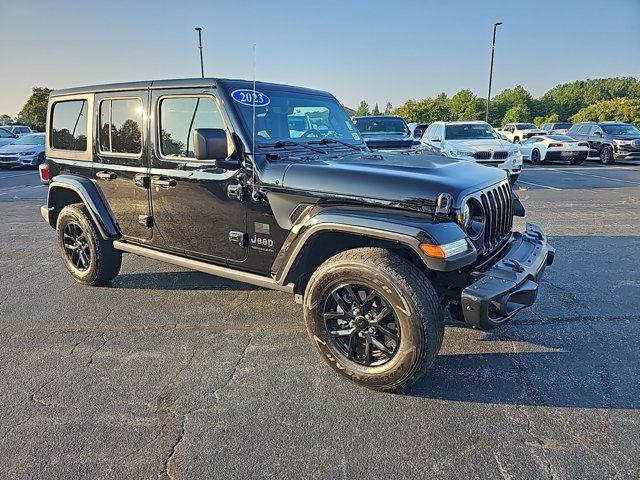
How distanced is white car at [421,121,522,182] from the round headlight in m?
7.97

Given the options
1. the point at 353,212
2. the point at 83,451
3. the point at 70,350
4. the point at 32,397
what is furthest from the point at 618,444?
the point at 70,350

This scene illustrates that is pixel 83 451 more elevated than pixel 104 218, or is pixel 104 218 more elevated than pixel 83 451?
pixel 104 218

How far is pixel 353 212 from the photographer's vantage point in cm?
299

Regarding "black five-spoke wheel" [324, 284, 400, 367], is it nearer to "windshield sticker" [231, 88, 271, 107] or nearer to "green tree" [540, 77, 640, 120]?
"windshield sticker" [231, 88, 271, 107]

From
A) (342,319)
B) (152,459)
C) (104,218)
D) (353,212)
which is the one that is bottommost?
(152,459)

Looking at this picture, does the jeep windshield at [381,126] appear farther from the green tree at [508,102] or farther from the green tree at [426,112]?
the green tree at [508,102]

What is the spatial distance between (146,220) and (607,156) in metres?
19.7

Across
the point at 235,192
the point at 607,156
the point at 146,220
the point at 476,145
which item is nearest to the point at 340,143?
the point at 235,192

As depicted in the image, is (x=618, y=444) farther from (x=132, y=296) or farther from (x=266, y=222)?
(x=132, y=296)

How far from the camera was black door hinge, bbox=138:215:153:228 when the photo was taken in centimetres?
420

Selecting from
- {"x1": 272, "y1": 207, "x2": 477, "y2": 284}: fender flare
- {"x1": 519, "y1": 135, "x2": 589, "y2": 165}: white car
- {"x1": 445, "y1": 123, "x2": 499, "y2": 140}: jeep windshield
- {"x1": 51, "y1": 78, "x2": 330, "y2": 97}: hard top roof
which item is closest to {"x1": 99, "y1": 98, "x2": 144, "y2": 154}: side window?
{"x1": 51, "y1": 78, "x2": 330, "y2": 97}: hard top roof

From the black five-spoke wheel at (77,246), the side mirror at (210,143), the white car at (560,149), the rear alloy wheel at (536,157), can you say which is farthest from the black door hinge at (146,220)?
the rear alloy wheel at (536,157)

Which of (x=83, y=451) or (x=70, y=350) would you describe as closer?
(x=83, y=451)

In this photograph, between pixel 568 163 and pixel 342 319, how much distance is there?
65.3ft
